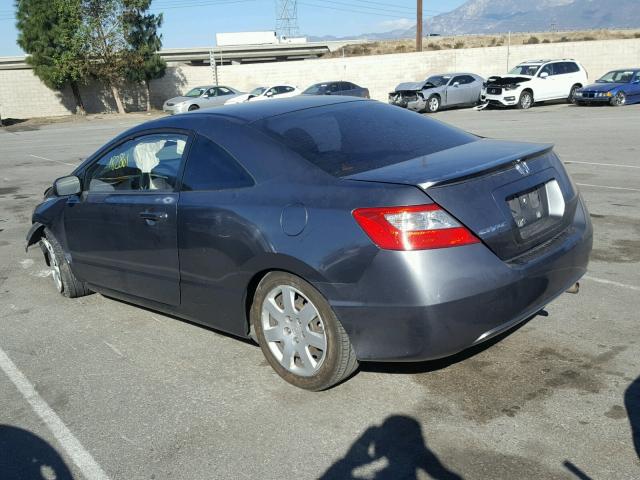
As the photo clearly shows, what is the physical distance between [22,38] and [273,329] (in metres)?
41.2

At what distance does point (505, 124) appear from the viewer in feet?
66.0

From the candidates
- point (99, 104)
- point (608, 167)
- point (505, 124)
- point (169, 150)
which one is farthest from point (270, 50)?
point (169, 150)

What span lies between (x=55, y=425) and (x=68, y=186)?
213 centimetres

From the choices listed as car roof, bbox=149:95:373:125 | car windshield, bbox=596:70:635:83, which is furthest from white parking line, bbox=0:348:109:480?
car windshield, bbox=596:70:635:83

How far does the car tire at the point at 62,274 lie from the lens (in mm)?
5586

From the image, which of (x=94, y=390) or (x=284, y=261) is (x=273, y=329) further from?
(x=94, y=390)

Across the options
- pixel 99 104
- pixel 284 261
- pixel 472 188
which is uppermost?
pixel 472 188

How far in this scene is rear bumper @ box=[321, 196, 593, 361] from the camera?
3164mm

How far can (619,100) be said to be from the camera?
85.0 ft

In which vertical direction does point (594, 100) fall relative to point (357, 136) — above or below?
below

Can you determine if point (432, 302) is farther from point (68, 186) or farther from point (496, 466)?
point (68, 186)

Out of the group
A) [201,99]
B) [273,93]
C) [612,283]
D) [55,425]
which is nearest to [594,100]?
[273,93]

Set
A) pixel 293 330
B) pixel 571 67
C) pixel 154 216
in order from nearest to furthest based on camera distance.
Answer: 1. pixel 293 330
2. pixel 154 216
3. pixel 571 67

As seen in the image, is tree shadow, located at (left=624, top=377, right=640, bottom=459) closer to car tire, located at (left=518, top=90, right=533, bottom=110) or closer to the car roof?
the car roof
